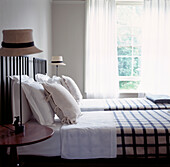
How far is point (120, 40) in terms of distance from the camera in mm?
5164

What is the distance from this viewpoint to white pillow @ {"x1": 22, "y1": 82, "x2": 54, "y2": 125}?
197cm

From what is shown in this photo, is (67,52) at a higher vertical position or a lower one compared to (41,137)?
higher

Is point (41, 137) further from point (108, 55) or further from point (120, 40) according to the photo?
point (120, 40)

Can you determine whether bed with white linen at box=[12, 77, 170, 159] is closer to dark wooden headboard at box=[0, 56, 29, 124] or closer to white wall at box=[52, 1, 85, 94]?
dark wooden headboard at box=[0, 56, 29, 124]

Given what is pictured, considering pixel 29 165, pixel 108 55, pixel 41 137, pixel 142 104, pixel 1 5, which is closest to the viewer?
pixel 41 137

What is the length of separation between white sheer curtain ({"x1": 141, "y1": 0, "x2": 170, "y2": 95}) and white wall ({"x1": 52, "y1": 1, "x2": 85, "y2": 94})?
1469mm

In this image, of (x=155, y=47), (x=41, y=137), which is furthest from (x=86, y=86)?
(x=41, y=137)

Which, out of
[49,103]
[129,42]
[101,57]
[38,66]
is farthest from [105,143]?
[129,42]

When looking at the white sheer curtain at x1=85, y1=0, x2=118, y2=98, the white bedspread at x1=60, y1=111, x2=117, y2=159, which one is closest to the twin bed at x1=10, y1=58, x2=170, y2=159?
the white bedspread at x1=60, y1=111, x2=117, y2=159

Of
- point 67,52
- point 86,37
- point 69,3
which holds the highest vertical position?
point 69,3

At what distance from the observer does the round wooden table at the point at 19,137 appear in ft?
4.23

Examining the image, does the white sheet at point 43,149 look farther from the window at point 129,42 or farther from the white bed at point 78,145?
the window at point 129,42

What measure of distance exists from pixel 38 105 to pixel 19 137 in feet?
1.99

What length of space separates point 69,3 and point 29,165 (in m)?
4.08
